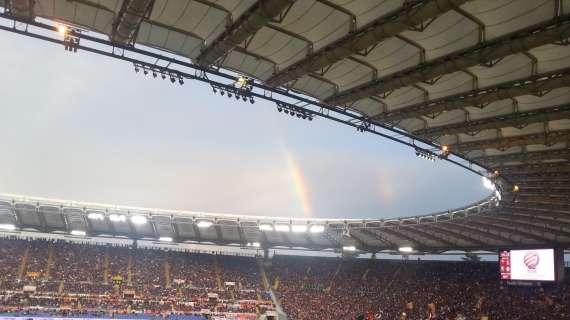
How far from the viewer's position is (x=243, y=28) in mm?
15156

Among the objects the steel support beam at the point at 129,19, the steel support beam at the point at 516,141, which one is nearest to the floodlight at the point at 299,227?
the steel support beam at the point at 516,141

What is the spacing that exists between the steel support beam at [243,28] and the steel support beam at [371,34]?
2.56 m

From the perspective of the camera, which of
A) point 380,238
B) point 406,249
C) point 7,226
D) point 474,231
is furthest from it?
point 406,249

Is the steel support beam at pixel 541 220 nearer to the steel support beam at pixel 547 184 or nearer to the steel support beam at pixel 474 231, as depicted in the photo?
the steel support beam at pixel 474 231

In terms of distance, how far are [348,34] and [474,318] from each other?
139ft

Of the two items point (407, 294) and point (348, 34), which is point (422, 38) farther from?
point (407, 294)

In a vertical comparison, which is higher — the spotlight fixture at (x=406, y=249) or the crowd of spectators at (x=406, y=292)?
the spotlight fixture at (x=406, y=249)

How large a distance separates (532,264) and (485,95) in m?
32.7

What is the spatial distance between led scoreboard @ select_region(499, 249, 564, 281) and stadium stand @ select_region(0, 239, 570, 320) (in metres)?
3.87

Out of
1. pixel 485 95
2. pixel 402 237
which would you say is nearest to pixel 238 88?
pixel 485 95

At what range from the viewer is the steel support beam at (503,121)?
19.7m

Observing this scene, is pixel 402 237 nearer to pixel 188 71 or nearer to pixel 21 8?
pixel 188 71

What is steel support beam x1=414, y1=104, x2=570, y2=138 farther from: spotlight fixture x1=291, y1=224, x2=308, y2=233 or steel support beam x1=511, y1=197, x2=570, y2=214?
spotlight fixture x1=291, y1=224, x2=308, y2=233

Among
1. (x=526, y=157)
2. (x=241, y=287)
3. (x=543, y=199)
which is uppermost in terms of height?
(x=526, y=157)
